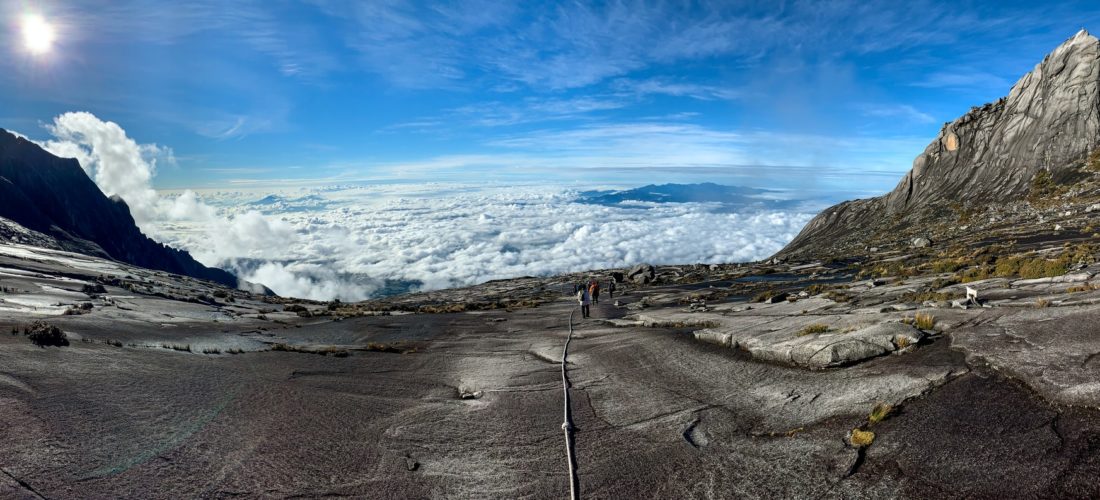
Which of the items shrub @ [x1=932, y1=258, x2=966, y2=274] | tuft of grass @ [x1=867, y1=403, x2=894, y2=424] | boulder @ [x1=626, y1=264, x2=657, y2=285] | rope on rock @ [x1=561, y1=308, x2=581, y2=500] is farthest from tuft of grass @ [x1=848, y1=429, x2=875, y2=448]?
boulder @ [x1=626, y1=264, x2=657, y2=285]

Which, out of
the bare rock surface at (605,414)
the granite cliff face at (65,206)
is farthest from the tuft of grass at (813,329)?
the granite cliff face at (65,206)

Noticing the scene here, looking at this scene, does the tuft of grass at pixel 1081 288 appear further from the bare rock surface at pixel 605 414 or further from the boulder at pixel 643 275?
the boulder at pixel 643 275

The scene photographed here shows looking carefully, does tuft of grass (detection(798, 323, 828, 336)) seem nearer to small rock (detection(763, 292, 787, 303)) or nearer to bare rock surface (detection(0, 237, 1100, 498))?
bare rock surface (detection(0, 237, 1100, 498))

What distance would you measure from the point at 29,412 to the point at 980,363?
1672cm

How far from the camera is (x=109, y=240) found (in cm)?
13850

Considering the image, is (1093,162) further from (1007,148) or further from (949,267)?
(949,267)

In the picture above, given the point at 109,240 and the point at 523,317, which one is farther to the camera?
the point at 109,240

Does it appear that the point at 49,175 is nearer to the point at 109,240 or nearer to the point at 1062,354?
the point at 109,240

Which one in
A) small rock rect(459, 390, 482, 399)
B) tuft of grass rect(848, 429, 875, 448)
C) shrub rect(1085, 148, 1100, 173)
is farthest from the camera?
shrub rect(1085, 148, 1100, 173)

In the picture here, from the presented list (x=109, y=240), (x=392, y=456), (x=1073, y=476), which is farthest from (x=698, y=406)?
(x=109, y=240)

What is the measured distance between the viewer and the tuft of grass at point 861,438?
23.2ft

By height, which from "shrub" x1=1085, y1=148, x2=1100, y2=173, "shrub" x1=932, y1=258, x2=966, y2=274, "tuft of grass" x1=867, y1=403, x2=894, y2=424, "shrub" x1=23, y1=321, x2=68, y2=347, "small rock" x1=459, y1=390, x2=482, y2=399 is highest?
"shrub" x1=1085, y1=148, x2=1100, y2=173

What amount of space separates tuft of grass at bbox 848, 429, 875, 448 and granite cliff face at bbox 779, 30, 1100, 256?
266 ft

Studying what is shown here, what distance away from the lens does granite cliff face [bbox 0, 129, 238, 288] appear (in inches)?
4203
